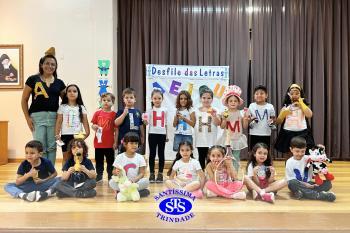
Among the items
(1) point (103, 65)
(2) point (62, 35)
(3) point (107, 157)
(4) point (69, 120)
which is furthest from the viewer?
(2) point (62, 35)

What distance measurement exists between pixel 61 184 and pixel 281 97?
11.6 feet

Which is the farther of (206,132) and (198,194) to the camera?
(206,132)

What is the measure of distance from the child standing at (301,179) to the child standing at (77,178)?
1676 mm

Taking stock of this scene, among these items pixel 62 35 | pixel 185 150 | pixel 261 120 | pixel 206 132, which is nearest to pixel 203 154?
pixel 206 132

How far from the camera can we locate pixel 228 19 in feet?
16.8

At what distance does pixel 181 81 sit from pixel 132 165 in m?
1.95

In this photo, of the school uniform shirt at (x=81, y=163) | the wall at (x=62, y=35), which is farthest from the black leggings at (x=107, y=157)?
the wall at (x=62, y=35)

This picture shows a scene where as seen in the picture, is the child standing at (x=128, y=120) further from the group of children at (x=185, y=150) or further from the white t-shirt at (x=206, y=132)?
the white t-shirt at (x=206, y=132)

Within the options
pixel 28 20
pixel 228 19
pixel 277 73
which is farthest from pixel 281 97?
pixel 28 20

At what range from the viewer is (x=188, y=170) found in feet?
9.55

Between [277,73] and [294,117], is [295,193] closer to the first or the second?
[294,117]

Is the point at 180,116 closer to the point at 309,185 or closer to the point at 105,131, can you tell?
the point at 105,131

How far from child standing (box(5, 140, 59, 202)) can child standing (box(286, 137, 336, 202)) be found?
6.54 feet

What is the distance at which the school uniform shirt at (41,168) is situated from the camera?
283cm
